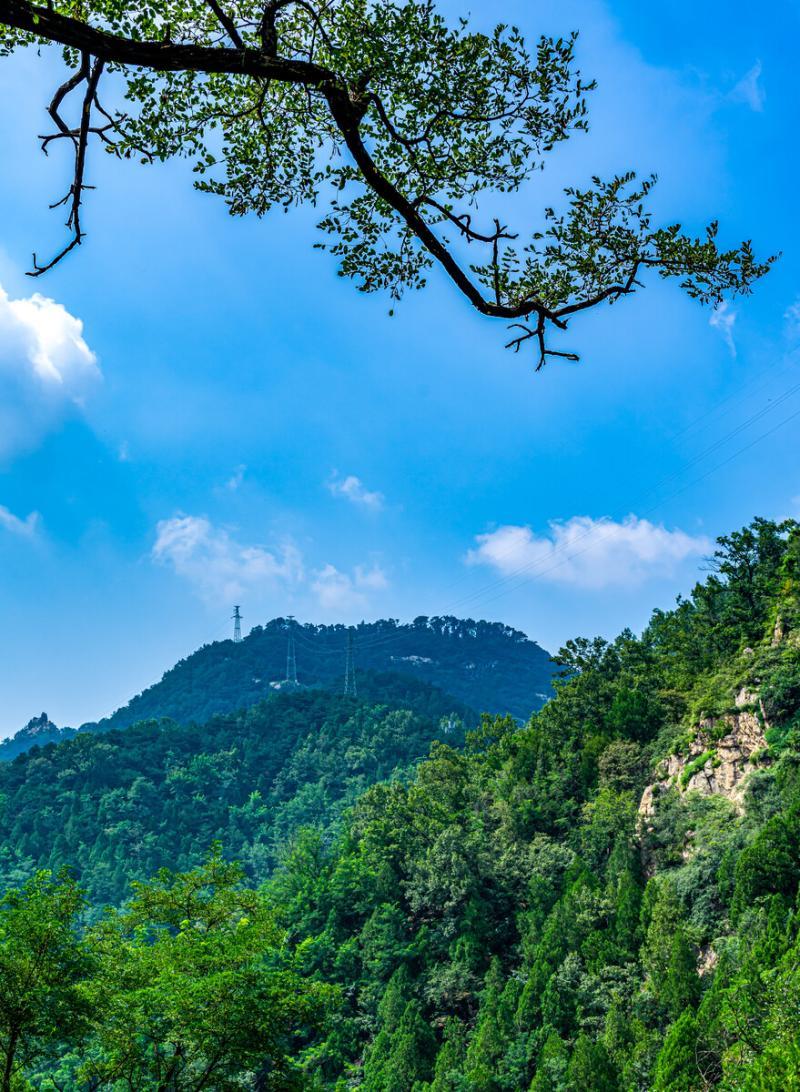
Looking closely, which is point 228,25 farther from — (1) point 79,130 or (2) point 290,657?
(2) point 290,657

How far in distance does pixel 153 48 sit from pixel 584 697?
37078mm

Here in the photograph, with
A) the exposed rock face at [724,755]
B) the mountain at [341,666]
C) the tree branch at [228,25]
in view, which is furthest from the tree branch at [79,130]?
the mountain at [341,666]

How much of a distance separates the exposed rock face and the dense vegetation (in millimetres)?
40846

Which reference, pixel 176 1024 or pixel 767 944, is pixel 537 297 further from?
pixel 767 944

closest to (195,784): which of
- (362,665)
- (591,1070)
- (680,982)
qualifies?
(591,1070)

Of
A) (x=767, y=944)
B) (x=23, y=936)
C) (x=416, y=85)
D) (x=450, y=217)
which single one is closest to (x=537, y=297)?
(x=450, y=217)

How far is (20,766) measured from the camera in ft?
248

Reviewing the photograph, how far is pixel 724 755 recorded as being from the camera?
92.2 ft

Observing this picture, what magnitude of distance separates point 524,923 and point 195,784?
173 feet

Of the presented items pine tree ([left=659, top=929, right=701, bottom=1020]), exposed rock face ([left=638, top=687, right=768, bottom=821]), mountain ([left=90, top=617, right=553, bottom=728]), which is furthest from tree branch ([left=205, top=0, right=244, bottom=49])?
mountain ([left=90, top=617, right=553, bottom=728])

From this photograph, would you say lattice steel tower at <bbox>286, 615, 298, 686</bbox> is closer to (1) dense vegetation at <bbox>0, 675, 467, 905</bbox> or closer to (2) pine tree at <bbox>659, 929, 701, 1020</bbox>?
(1) dense vegetation at <bbox>0, 675, 467, 905</bbox>

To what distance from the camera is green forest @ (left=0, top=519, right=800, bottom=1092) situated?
1182 centimetres

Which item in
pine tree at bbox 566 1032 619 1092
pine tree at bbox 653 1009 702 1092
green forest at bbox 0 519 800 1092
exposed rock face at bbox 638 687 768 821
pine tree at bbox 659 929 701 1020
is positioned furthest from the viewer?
exposed rock face at bbox 638 687 768 821

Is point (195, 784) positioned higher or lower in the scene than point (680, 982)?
higher
